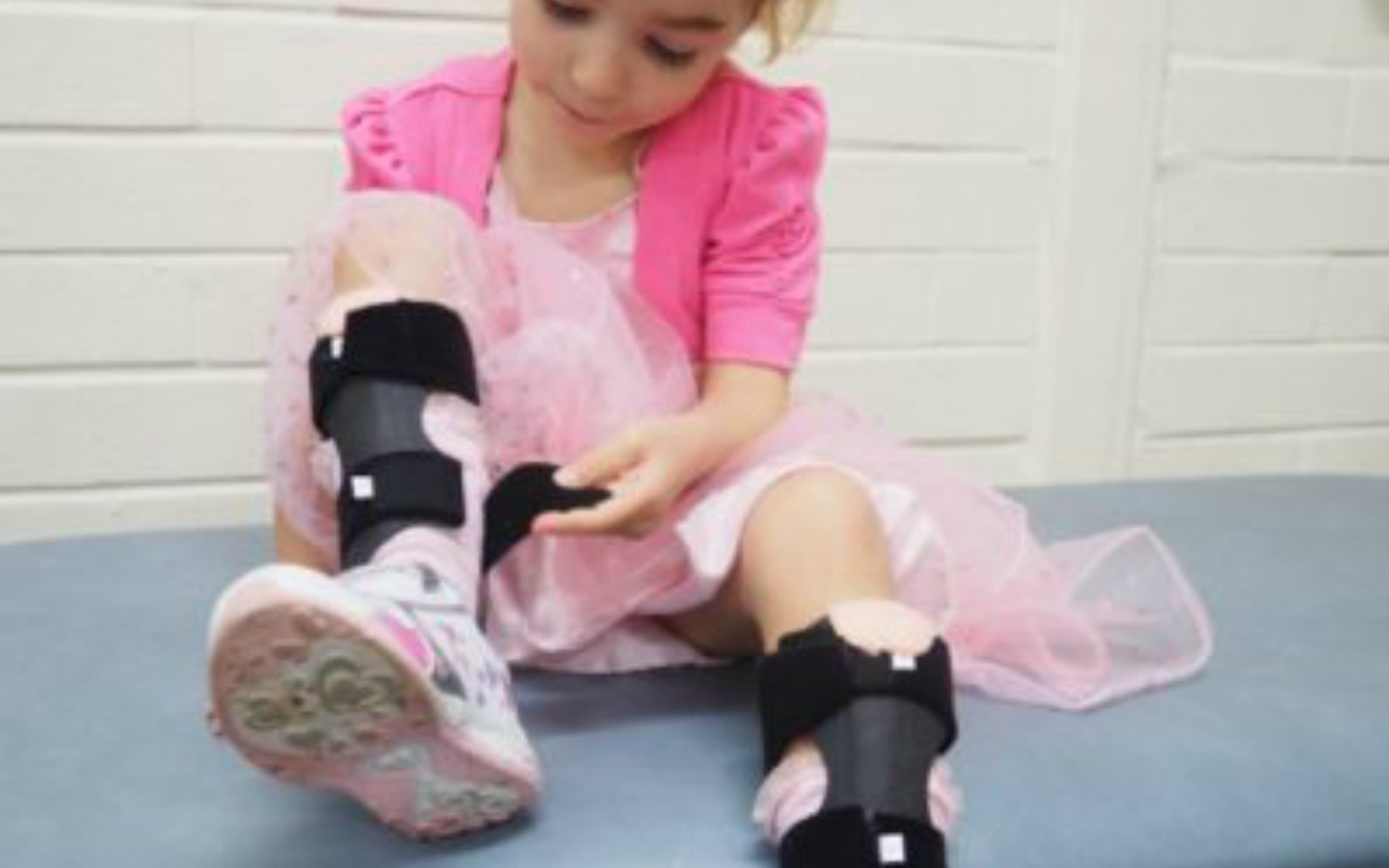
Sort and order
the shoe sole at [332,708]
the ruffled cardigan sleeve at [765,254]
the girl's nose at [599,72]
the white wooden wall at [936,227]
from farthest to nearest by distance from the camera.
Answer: the white wooden wall at [936,227], the ruffled cardigan sleeve at [765,254], the girl's nose at [599,72], the shoe sole at [332,708]

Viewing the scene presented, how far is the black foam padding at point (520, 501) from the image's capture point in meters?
0.71

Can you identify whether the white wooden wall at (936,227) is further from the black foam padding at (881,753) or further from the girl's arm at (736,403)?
the black foam padding at (881,753)

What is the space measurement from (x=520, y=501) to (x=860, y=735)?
0.71 feet

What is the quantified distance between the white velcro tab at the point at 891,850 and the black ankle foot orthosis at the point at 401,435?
0.74ft

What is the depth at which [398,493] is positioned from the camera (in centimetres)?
66

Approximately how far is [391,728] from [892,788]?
187 mm

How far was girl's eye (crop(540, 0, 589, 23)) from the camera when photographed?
2.53ft

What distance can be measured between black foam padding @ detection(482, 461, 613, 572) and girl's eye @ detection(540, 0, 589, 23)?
0.77ft

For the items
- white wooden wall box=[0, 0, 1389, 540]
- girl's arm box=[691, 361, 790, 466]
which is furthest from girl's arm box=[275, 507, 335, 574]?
white wooden wall box=[0, 0, 1389, 540]

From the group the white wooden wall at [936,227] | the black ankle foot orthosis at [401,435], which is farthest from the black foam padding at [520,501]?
the white wooden wall at [936,227]

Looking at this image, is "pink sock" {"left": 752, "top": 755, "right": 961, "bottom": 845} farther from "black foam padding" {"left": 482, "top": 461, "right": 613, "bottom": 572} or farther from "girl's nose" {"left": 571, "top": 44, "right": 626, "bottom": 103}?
"girl's nose" {"left": 571, "top": 44, "right": 626, "bottom": 103}

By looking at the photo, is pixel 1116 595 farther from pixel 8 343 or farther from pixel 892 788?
pixel 8 343

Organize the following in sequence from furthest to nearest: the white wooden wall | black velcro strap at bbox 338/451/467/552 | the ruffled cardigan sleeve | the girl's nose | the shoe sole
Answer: the white wooden wall
the ruffled cardigan sleeve
the girl's nose
black velcro strap at bbox 338/451/467/552
the shoe sole

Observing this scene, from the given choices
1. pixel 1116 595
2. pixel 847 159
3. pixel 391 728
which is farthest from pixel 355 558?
pixel 847 159
